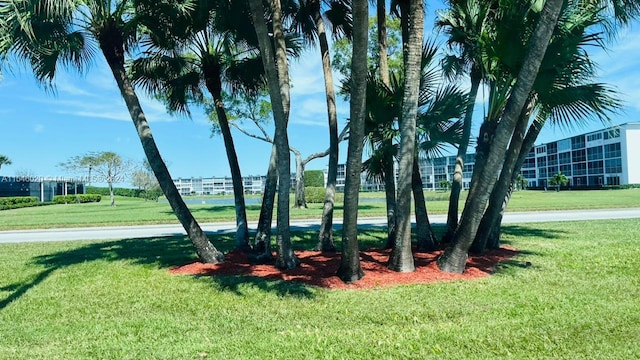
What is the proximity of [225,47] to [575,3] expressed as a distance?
22.1 feet

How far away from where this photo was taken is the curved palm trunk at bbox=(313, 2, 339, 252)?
9.45 meters

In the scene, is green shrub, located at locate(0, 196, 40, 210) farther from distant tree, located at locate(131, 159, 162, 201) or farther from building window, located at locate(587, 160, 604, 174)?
Answer: building window, located at locate(587, 160, 604, 174)

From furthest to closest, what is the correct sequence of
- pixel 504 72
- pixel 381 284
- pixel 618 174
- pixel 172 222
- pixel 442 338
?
pixel 618 174, pixel 172 222, pixel 504 72, pixel 381 284, pixel 442 338

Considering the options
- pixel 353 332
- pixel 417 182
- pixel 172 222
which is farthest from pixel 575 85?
pixel 172 222

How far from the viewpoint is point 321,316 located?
5113mm

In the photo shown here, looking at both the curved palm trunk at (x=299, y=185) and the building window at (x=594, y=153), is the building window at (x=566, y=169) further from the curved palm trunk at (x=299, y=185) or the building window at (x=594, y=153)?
the curved palm trunk at (x=299, y=185)

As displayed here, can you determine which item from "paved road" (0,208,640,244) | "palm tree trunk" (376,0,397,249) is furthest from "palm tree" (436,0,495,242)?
"paved road" (0,208,640,244)

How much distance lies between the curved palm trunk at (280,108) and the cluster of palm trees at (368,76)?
22 mm

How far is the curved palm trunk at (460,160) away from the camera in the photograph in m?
9.24

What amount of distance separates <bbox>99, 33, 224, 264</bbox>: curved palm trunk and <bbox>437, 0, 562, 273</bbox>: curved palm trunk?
14.7ft

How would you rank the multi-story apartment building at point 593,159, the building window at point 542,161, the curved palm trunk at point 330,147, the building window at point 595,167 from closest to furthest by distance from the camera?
the curved palm trunk at point 330,147
the multi-story apartment building at point 593,159
the building window at point 595,167
the building window at point 542,161

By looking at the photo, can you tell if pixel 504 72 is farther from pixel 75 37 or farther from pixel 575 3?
pixel 75 37

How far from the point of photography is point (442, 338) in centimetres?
429

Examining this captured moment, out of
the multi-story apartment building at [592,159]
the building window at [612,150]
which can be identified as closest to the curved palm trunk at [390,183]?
the multi-story apartment building at [592,159]
